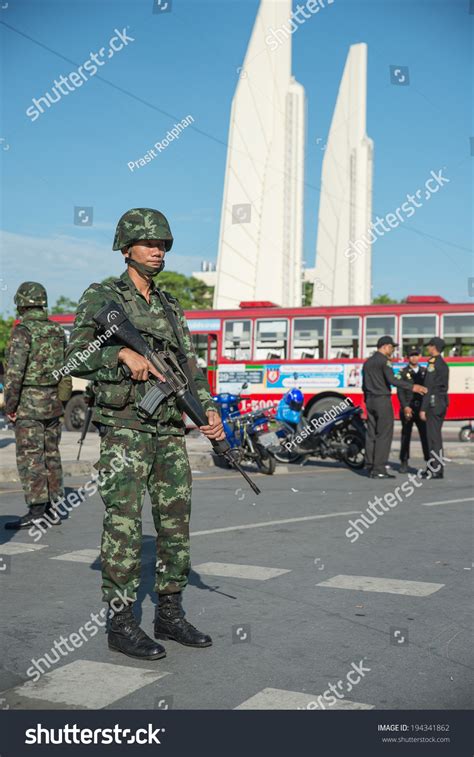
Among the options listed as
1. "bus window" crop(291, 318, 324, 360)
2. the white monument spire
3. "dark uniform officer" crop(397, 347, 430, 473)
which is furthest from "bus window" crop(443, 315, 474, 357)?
the white monument spire

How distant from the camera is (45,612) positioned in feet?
15.1

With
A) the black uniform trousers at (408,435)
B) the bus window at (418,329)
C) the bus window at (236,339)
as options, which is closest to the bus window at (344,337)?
the bus window at (418,329)

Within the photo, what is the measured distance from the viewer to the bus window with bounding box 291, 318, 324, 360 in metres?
20.4

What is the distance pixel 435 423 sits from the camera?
1235 cm

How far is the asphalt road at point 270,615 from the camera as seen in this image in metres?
3.37

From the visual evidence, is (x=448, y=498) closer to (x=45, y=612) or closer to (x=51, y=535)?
(x=51, y=535)

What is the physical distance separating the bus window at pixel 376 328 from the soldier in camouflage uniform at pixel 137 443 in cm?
1608

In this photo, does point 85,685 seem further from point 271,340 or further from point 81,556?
point 271,340

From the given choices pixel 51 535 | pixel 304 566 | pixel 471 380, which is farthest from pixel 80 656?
pixel 471 380

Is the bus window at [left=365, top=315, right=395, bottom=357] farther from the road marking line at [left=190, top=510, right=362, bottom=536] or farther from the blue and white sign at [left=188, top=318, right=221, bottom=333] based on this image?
the road marking line at [left=190, top=510, right=362, bottom=536]

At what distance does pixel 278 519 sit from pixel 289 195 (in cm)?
4502

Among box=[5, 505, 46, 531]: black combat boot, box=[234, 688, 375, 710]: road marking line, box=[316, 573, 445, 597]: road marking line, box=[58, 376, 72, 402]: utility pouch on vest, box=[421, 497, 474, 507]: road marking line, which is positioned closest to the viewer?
box=[234, 688, 375, 710]: road marking line

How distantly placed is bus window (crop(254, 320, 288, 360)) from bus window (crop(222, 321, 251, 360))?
0.30 m

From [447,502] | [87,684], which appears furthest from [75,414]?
[87,684]
